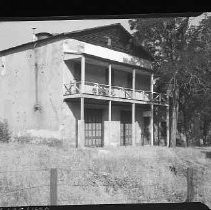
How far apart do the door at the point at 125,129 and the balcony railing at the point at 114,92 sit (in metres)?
0.27

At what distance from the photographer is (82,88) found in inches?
207

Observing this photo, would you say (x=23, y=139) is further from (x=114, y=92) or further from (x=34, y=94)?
(x=114, y=92)

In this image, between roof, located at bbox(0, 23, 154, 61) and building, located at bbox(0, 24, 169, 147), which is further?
building, located at bbox(0, 24, 169, 147)

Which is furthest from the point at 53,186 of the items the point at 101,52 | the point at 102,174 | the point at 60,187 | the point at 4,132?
the point at 101,52

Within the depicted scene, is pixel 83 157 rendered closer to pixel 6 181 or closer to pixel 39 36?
pixel 6 181

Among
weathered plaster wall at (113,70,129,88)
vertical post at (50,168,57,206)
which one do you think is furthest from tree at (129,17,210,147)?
vertical post at (50,168,57,206)

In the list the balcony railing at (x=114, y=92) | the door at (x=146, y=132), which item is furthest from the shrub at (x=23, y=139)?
the door at (x=146, y=132)

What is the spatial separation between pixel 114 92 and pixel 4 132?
1660mm

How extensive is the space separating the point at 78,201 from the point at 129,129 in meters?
1.48

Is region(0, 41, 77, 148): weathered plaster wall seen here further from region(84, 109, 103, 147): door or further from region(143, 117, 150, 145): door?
region(143, 117, 150, 145): door

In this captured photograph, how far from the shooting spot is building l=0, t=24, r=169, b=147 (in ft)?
16.6

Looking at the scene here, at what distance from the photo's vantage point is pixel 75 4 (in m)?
3.47

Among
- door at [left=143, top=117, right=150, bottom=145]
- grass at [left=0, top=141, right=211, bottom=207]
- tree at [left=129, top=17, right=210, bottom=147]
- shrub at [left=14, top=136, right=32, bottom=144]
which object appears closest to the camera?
grass at [left=0, top=141, right=211, bottom=207]

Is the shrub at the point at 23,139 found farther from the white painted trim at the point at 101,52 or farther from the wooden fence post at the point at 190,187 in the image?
the wooden fence post at the point at 190,187
